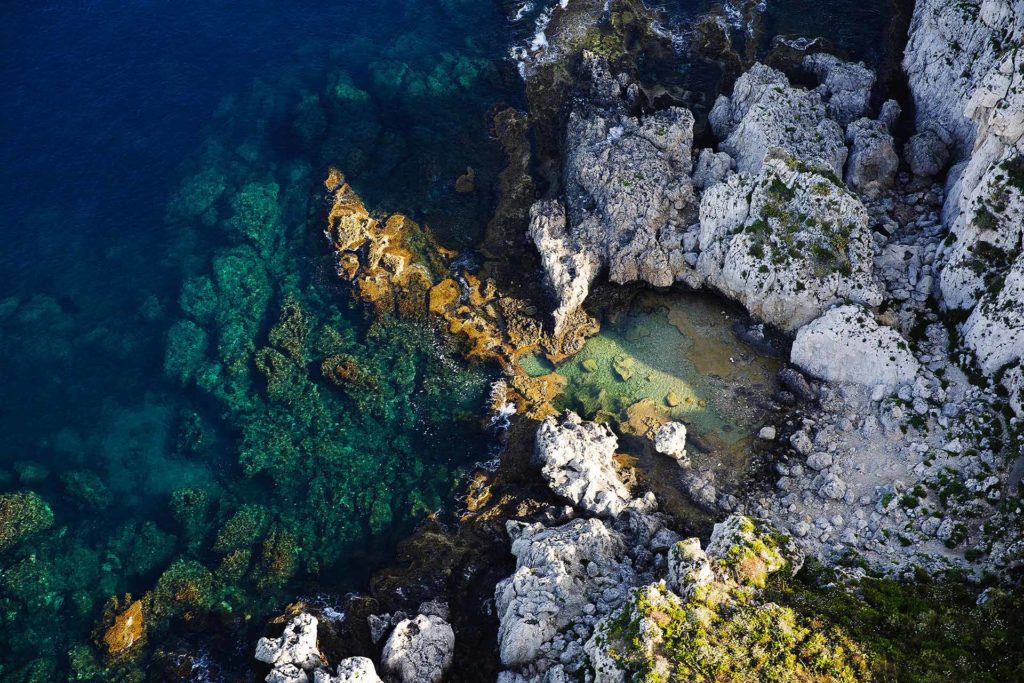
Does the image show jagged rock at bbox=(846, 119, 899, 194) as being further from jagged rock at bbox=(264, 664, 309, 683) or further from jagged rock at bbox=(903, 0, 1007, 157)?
jagged rock at bbox=(264, 664, 309, 683)

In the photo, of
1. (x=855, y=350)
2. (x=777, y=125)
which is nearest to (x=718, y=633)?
(x=855, y=350)

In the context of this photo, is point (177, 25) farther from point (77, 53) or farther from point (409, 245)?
point (409, 245)

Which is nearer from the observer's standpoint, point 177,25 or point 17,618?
point 17,618

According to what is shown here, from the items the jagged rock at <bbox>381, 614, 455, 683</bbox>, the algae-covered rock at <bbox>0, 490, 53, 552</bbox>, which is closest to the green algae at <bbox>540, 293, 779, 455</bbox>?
the jagged rock at <bbox>381, 614, 455, 683</bbox>

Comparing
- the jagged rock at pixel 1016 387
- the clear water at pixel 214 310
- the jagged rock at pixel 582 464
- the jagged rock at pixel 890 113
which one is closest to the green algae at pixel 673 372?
the jagged rock at pixel 582 464

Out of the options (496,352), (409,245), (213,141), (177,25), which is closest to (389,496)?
(496,352)

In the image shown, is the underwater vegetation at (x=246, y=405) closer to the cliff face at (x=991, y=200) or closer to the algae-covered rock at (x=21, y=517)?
→ the algae-covered rock at (x=21, y=517)
